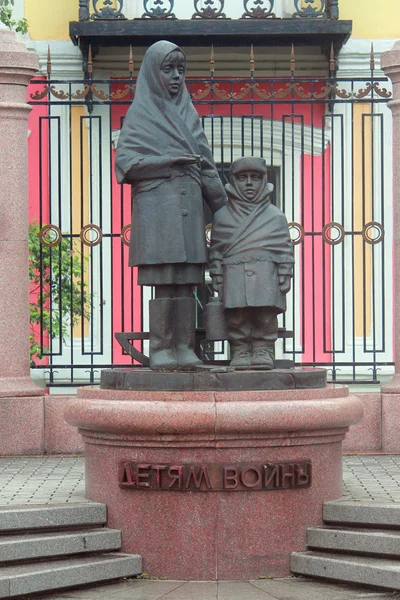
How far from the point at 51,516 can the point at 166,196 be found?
215cm

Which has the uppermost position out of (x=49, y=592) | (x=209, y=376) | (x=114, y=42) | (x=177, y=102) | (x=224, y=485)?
(x=114, y=42)

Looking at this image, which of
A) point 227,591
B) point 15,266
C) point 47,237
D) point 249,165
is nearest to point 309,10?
point 47,237

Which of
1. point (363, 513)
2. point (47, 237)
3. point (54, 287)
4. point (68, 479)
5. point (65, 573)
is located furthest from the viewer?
point (54, 287)

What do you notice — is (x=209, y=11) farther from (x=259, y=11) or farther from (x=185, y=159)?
(x=185, y=159)

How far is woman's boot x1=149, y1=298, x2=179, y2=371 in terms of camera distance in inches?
386

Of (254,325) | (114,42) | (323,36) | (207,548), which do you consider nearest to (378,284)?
(323,36)

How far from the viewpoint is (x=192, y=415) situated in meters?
8.98

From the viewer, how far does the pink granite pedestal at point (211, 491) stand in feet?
29.6

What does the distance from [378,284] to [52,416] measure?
5.32 m

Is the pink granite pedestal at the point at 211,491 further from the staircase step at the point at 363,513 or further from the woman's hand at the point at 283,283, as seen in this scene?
the woman's hand at the point at 283,283

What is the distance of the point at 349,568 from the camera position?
8.79 m

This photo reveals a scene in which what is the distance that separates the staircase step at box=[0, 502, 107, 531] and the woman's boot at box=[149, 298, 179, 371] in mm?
1055

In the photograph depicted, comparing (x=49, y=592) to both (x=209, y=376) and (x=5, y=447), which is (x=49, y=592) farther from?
(x=5, y=447)

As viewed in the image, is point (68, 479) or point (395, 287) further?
point (395, 287)
